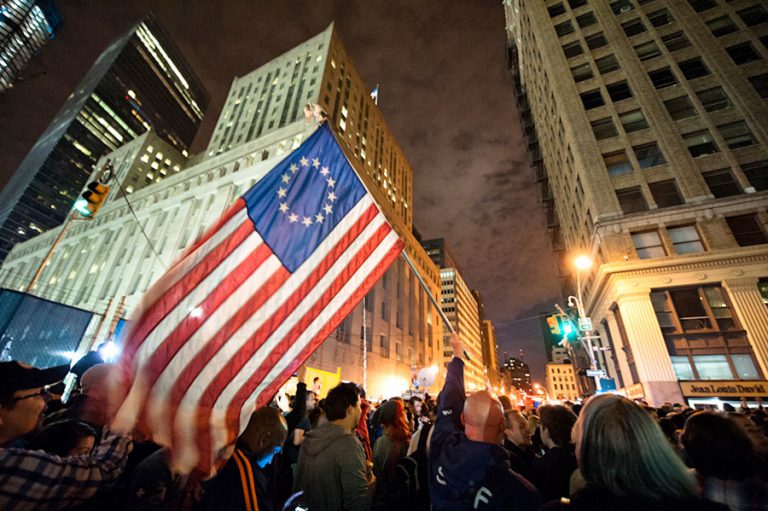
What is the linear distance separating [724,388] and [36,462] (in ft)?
70.2

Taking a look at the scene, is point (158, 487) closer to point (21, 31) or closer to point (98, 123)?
point (21, 31)

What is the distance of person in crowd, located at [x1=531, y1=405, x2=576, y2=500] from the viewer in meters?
3.07

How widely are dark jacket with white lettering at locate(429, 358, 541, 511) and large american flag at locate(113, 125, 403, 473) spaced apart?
5.96 ft

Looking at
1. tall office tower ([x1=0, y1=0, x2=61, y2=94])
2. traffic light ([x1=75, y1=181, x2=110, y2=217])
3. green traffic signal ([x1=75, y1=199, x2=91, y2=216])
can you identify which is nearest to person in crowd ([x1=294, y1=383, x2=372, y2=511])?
traffic light ([x1=75, y1=181, x2=110, y2=217])

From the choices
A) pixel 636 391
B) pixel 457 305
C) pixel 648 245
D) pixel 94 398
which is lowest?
pixel 94 398

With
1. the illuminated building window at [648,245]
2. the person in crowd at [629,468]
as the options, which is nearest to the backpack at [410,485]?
the person in crowd at [629,468]

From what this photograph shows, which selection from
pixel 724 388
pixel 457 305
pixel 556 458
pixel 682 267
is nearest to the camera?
pixel 556 458

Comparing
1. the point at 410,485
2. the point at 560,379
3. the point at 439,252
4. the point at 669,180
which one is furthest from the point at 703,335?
the point at 560,379

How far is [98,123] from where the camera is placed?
104312 mm

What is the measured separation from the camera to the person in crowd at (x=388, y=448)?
3.73 meters

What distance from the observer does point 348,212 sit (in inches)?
195

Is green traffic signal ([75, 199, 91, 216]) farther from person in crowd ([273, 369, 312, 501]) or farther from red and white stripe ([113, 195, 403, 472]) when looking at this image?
person in crowd ([273, 369, 312, 501])

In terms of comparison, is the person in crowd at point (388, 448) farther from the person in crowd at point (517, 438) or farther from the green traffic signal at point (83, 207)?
the green traffic signal at point (83, 207)

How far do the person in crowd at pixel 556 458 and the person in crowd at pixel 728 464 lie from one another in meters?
1.08
